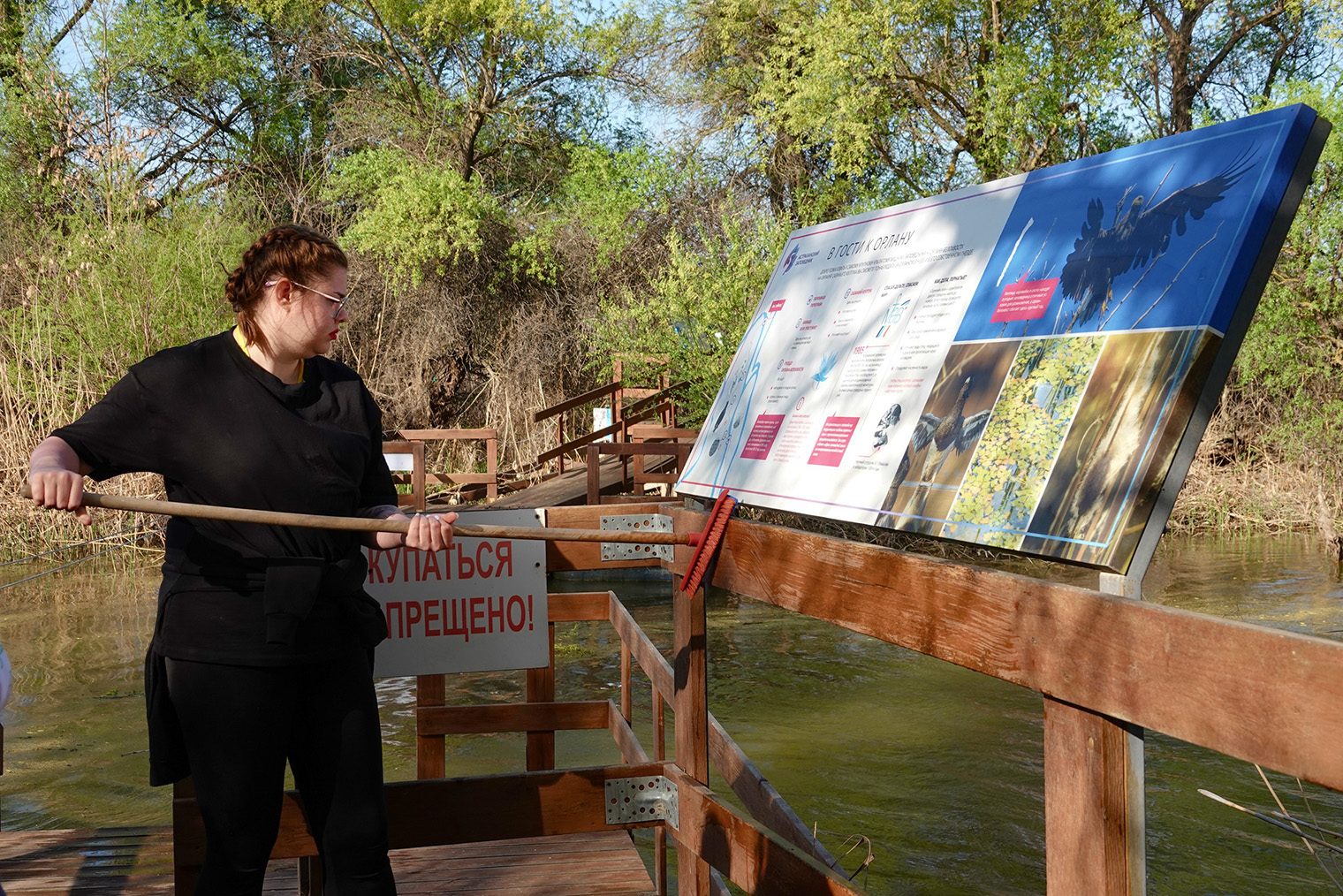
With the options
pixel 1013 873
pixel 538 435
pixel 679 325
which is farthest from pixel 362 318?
pixel 1013 873

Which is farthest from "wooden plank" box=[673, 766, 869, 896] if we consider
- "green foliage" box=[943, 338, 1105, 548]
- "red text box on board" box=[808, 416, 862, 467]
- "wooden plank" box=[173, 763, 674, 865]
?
"red text box on board" box=[808, 416, 862, 467]

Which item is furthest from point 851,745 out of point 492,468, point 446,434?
point 446,434

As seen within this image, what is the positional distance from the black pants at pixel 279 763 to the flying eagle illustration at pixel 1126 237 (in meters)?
1.50

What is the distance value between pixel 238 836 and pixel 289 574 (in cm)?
50

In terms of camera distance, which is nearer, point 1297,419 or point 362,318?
point 1297,419

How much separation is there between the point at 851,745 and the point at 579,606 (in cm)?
287

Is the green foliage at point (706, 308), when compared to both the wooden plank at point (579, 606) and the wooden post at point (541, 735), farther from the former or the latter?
the wooden post at point (541, 735)

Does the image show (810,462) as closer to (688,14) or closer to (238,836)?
(238,836)

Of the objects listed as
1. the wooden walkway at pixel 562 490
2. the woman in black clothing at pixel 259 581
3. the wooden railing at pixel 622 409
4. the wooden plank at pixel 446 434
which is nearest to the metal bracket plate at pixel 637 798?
the woman in black clothing at pixel 259 581

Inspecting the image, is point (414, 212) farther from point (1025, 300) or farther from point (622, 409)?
point (1025, 300)

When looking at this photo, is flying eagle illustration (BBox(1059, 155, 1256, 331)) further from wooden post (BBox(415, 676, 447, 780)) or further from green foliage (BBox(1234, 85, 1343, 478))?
green foliage (BBox(1234, 85, 1343, 478))

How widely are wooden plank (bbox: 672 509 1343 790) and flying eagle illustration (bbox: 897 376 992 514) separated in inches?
5.6

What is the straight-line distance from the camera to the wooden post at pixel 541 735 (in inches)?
159

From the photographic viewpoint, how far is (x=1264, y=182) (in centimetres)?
156
